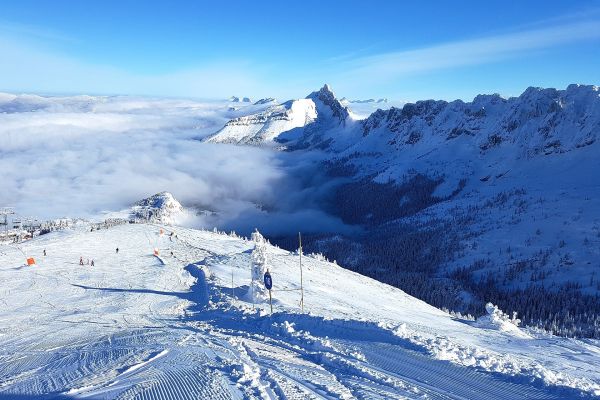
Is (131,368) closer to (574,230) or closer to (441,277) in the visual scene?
(441,277)

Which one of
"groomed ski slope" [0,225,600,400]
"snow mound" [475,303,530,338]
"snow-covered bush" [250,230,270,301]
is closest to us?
"groomed ski slope" [0,225,600,400]

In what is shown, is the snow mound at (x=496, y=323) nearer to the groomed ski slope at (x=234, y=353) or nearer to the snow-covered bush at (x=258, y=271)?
the groomed ski slope at (x=234, y=353)

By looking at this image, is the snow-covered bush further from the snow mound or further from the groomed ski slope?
the snow mound

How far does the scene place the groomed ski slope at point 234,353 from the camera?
1689 cm

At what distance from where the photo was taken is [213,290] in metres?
46.7

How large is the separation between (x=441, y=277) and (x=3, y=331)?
159m

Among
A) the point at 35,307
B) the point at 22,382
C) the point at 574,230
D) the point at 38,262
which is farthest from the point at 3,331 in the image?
the point at 574,230

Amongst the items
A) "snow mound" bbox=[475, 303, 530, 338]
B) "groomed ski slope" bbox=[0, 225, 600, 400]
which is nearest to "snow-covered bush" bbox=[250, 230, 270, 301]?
"groomed ski slope" bbox=[0, 225, 600, 400]

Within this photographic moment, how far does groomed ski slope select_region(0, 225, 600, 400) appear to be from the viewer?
16891 mm

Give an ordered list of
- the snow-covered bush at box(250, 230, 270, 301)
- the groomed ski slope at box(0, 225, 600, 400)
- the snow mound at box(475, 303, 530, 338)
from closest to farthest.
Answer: the groomed ski slope at box(0, 225, 600, 400) < the snow mound at box(475, 303, 530, 338) < the snow-covered bush at box(250, 230, 270, 301)

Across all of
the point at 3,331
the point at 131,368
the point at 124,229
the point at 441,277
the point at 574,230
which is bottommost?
the point at 441,277

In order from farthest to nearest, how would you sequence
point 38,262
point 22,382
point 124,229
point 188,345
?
point 124,229
point 38,262
point 188,345
point 22,382

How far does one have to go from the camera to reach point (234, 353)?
21172 millimetres

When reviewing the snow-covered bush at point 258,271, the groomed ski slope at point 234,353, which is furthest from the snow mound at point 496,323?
the snow-covered bush at point 258,271
